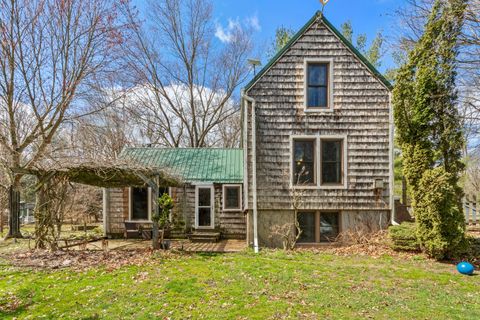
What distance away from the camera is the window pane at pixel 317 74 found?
1056 centimetres

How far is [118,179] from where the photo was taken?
34.3 ft

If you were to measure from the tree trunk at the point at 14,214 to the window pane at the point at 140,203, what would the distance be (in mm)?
5015

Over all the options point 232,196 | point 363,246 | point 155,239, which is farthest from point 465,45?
point 155,239

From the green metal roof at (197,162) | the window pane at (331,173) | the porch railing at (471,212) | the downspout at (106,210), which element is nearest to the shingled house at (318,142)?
the window pane at (331,173)

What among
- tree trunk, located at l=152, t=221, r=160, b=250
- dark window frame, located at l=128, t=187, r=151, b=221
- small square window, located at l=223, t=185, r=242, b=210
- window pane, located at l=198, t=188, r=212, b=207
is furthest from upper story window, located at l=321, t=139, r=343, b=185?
dark window frame, located at l=128, t=187, r=151, b=221

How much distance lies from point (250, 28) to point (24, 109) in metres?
17.6

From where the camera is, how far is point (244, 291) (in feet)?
18.7

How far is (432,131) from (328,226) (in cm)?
447

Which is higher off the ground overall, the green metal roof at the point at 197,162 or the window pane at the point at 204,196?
the green metal roof at the point at 197,162

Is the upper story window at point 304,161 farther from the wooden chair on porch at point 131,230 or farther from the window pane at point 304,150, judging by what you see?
the wooden chair on porch at point 131,230

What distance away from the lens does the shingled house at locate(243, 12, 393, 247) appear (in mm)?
10242

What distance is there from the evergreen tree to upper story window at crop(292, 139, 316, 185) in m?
2.80

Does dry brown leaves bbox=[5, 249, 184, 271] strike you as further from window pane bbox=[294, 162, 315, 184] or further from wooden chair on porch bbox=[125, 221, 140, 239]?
window pane bbox=[294, 162, 315, 184]

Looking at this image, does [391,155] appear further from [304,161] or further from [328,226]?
[328,226]
